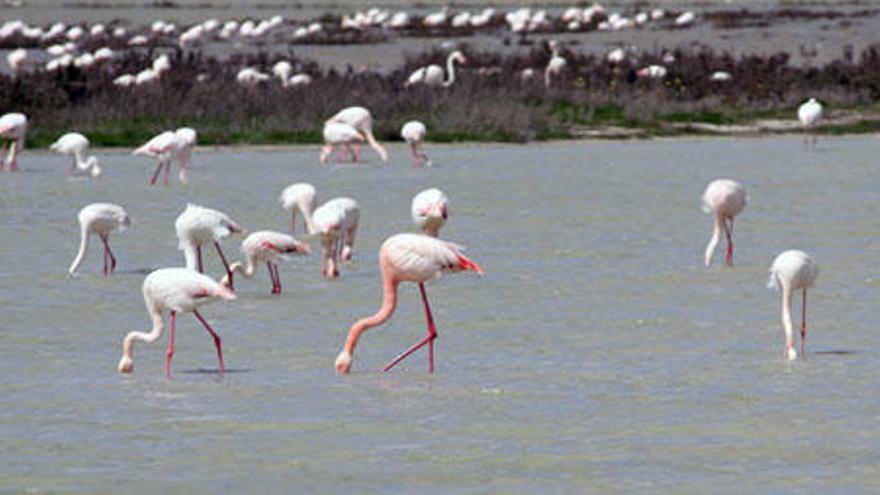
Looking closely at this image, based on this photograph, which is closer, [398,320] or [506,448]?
[506,448]

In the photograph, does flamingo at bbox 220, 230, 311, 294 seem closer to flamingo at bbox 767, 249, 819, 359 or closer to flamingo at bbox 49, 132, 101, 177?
flamingo at bbox 767, 249, 819, 359

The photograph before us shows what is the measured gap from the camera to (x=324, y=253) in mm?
13148

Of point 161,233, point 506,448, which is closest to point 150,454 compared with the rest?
point 506,448

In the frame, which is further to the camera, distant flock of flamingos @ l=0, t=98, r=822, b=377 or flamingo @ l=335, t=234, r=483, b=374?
flamingo @ l=335, t=234, r=483, b=374

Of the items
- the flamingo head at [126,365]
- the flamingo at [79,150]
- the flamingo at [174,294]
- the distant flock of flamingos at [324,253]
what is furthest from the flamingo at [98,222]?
the flamingo at [79,150]

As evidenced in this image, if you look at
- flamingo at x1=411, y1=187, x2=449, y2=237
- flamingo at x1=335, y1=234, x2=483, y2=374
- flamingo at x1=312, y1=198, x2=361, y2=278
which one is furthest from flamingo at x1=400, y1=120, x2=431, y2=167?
flamingo at x1=335, y1=234, x2=483, y2=374

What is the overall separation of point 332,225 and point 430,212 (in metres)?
0.96

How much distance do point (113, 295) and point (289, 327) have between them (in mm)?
1681

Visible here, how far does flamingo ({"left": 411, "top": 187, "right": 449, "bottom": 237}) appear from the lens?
44.7ft

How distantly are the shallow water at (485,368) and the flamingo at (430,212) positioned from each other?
469 mm

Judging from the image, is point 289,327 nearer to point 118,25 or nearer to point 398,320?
point 398,320

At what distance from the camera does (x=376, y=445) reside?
26.9ft

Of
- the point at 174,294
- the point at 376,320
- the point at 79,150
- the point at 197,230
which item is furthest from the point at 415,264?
the point at 79,150

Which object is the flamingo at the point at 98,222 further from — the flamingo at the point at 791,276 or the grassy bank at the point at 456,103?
the grassy bank at the point at 456,103
